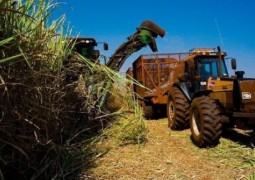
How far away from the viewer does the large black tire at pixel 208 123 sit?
679cm

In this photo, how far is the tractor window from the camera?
347 inches

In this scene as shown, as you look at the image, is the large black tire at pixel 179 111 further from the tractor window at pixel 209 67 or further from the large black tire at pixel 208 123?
the large black tire at pixel 208 123

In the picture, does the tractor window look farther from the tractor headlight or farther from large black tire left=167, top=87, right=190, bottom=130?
the tractor headlight

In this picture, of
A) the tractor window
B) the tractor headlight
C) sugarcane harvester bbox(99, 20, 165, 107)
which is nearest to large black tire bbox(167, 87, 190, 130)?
the tractor window

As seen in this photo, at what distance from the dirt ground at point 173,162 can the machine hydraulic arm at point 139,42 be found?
6.36 ft

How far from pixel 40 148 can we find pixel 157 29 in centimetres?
471

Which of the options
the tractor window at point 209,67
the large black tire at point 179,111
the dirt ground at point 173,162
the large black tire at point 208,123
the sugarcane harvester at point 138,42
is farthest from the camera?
the tractor window at point 209,67

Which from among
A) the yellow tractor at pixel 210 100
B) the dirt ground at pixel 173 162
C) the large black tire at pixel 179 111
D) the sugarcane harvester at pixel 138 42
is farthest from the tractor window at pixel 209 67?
the dirt ground at pixel 173 162

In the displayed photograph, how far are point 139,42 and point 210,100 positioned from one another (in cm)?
227

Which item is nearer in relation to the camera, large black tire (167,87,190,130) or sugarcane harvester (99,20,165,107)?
sugarcane harvester (99,20,165,107)

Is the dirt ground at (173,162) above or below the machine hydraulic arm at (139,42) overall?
below

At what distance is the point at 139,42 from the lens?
8.77 m

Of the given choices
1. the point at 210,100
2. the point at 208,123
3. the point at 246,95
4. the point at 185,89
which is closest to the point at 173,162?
the point at 208,123

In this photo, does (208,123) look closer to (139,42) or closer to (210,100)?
(210,100)
